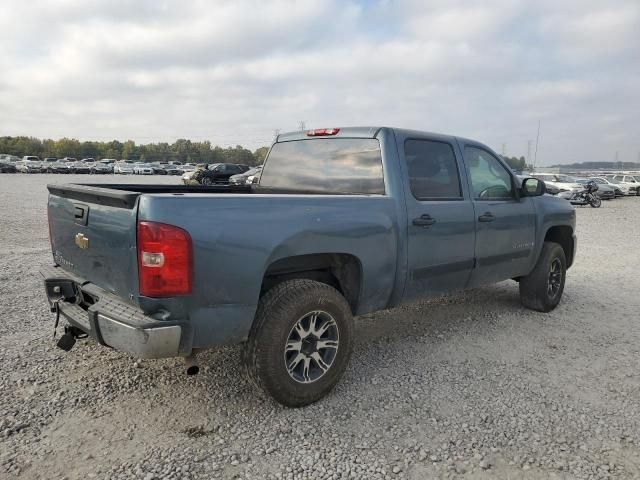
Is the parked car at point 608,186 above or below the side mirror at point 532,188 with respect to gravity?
below

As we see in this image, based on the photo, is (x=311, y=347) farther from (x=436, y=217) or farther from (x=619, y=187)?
(x=619, y=187)

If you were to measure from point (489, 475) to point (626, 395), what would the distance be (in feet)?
5.35

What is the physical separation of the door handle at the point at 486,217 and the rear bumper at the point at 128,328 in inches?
114

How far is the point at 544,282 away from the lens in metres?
5.48

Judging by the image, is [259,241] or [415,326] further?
[415,326]

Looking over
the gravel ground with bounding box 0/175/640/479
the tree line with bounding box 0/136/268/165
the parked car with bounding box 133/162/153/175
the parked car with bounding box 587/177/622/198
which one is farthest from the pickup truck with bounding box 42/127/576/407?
the tree line with bounding box 0/136/268/165

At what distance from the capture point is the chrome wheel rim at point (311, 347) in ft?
10.6

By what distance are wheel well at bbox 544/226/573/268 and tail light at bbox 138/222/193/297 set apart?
4.59 m

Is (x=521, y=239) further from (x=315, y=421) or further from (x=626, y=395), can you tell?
(x=315, y=421)

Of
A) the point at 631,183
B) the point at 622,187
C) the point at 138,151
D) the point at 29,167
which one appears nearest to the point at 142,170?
the point at 29,167

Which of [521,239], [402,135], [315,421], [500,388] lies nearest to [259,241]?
[315,421]

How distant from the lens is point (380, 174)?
12.7 feet

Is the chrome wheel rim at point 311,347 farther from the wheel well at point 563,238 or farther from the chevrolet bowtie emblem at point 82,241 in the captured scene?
the wheel well at point 563,238

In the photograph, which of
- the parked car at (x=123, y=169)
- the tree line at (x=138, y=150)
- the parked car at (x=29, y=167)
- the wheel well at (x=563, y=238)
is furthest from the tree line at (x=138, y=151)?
the wheel well at (x=563, y=238)
